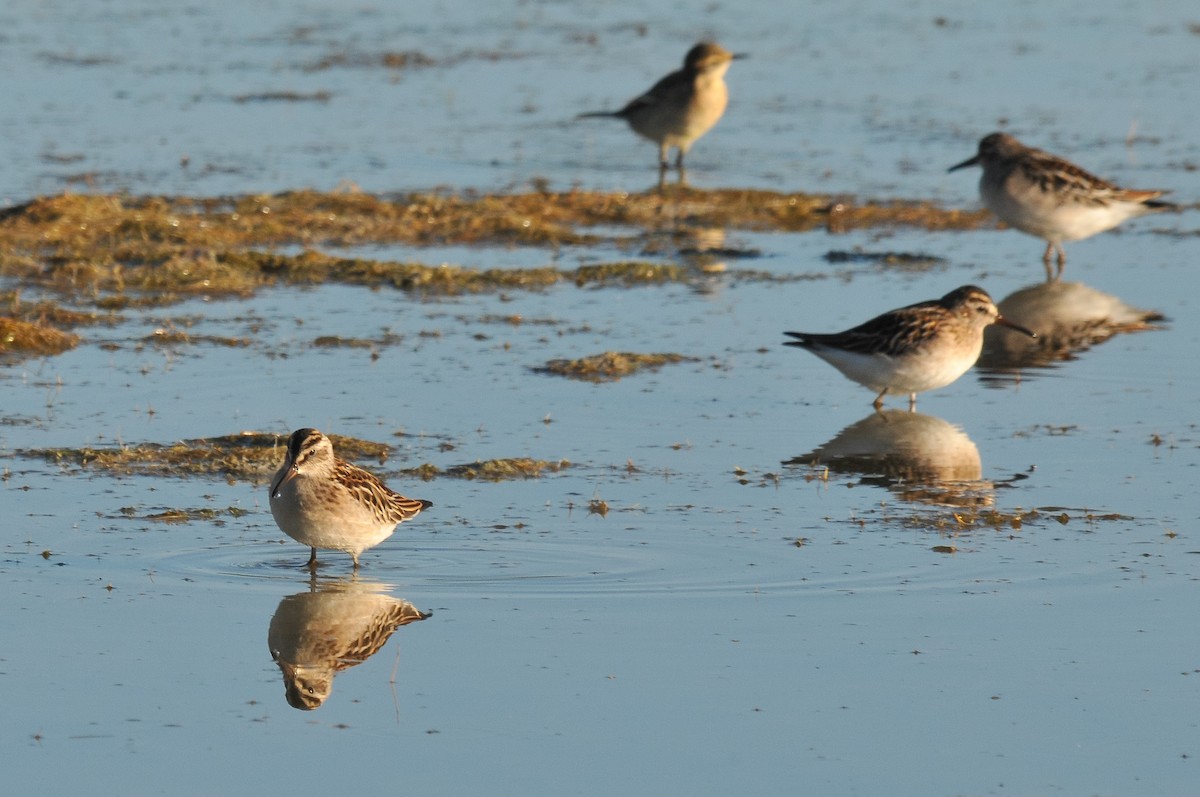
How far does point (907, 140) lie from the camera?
23047 millimetres

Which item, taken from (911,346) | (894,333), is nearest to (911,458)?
(911,346)

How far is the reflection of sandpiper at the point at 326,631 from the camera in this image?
7.75 m

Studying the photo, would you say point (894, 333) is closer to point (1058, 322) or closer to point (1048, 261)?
point (1058, 322)

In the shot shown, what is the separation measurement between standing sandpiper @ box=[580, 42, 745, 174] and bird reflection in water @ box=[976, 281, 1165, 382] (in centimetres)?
616

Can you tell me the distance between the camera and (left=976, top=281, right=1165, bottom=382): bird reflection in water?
14328 millimetres

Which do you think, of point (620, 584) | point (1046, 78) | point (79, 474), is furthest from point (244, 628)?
point (1046, 78)

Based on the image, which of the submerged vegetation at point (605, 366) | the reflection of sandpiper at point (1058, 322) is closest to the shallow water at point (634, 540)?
the submerged vegetation at point (605, 366)

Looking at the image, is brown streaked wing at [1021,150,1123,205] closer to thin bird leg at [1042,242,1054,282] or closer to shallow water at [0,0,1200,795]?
thin bird leg at [1042,242,1054,282]

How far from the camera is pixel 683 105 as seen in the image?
21766 mm

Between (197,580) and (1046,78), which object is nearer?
(197,580)

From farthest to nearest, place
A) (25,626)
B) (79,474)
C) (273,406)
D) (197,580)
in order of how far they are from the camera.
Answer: (273,406)
(79,474)
(197,580)
(25,626)

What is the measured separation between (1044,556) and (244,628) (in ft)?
12.4

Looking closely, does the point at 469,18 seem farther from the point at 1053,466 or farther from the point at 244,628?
the point at 244,628

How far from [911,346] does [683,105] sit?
9920mm
